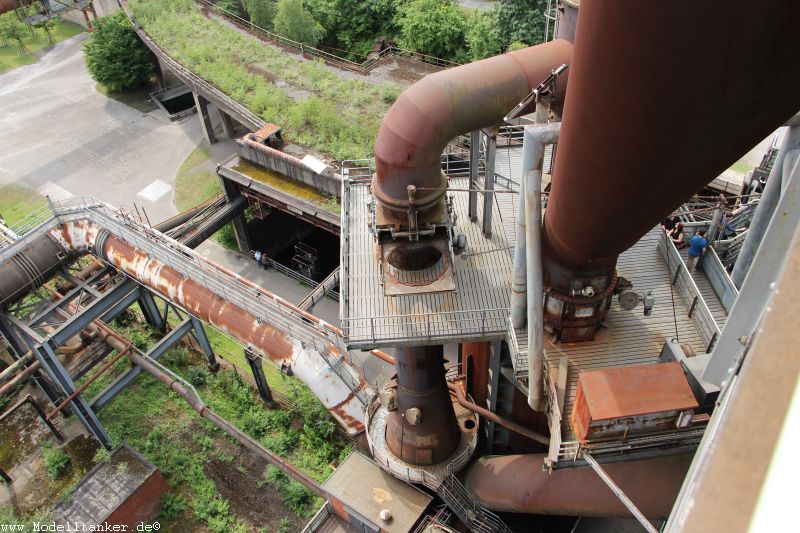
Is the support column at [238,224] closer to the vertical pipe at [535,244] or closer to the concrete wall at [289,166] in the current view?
the concrete wall at [289,166]

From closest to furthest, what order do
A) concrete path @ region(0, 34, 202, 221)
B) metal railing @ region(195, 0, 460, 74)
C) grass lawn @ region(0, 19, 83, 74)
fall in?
concrete path @ region(0, 34, 202, 221) → metal railing @ region(195, 0, 460, 74) → grass lawn @ region(0, 19, 83, 74)

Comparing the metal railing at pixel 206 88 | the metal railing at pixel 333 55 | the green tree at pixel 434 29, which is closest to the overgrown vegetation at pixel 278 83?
the metal railing at pixel 206 88

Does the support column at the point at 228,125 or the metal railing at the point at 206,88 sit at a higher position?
the metal railing at the point at 206,88

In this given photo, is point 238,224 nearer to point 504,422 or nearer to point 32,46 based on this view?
point 504,422

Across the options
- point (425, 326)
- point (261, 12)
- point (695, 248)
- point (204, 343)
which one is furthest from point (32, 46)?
point (695, 248)

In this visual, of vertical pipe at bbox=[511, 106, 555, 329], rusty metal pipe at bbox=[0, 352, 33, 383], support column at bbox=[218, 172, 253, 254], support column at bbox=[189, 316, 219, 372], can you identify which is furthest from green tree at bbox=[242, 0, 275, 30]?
vertical pipe at bbox=[511, 106, 555, 329]

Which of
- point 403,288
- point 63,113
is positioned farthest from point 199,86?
point 403,288

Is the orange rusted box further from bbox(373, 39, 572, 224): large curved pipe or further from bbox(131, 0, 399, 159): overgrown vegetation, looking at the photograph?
bbox(131, 0, 399, 159): overgrown vegetation
